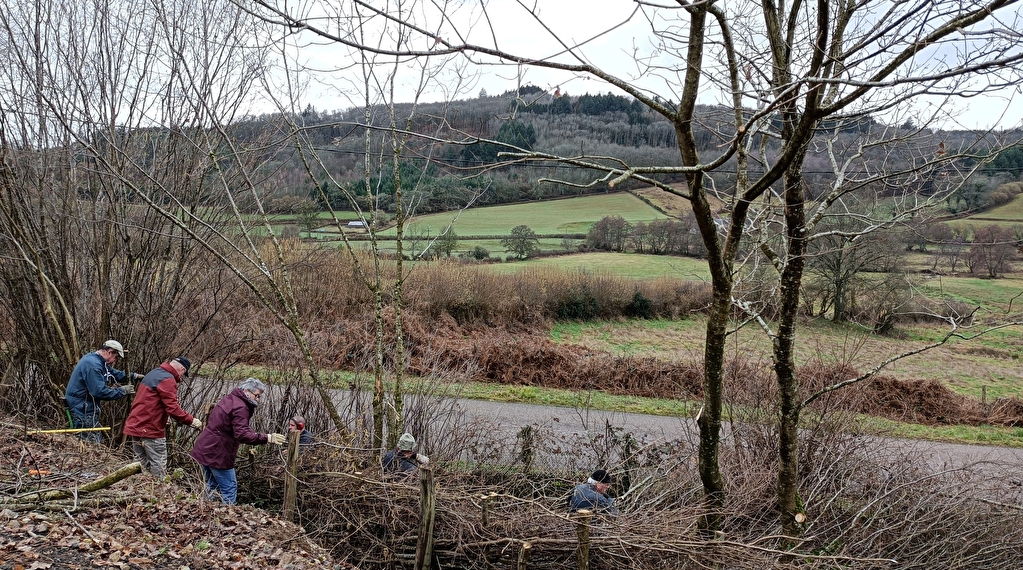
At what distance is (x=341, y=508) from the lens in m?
6.72

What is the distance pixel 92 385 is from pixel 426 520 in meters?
4.31

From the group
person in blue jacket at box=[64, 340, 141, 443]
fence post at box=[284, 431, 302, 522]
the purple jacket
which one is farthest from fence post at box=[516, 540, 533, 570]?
person in blue jacket at box=[64, 340, 141, 443]

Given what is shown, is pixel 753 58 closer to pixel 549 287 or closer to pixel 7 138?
pixel 7 138

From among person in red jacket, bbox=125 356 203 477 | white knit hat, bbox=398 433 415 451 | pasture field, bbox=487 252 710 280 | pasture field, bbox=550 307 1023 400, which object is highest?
pasture field, bbox=487 252 710 280

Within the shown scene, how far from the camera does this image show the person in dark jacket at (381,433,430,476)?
6883 millimetres

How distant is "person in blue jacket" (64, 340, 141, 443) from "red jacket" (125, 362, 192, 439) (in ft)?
1.58

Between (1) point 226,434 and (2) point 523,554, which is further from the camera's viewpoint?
(1) point 226,434

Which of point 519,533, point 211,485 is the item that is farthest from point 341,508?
point 519,533

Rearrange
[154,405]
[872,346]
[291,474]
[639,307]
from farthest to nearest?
[639,307] < [872,346] < [154,405] < [291,474]

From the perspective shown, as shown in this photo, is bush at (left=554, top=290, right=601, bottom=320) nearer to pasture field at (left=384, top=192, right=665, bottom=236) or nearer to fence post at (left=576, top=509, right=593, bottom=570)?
pasture field at (left=384, top=192, right=665, bottom=236)

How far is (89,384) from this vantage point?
7.02m

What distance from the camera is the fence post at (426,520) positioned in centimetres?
585

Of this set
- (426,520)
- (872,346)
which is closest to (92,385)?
(426,520)

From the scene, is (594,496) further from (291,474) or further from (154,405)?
(154,405)
